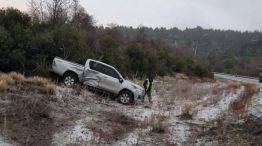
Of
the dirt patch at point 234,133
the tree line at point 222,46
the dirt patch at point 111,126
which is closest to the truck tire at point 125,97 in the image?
the dirt patch at point 111,126

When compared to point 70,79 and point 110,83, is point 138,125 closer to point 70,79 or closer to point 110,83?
point 110,83

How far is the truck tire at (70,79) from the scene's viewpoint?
21.0 metres

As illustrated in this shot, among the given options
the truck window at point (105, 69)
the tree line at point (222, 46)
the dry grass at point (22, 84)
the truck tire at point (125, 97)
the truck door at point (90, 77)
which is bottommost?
the truck tire at point (125, 97)

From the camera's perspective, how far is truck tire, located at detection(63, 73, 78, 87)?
21.0 metres

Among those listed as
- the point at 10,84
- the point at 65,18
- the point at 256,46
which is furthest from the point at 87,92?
the point at 256,46

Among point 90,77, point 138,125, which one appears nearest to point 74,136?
point 138,125

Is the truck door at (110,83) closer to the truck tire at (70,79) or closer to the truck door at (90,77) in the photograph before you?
the truck door at (90,77)

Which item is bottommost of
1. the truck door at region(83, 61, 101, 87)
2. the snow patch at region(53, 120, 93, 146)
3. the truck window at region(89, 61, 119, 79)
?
the snow patch at region(53, 120, 93, 146)

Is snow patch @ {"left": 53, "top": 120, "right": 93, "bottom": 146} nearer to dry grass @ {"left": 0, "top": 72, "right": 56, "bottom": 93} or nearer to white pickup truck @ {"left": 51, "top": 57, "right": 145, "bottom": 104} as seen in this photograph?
dry grass @ {"left": 0, "top": 72, "right": 56, "bottom": 93}

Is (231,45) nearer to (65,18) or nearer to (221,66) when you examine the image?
(221,66)

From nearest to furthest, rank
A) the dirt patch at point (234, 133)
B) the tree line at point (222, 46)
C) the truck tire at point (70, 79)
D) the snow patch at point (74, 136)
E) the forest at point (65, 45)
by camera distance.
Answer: the snow patch at point (74, 136) → the dirt patch at point (234, 133) → the truck tire at point (70, 79) → the forest at point (65, 45) → the tree line at point (222, 46)

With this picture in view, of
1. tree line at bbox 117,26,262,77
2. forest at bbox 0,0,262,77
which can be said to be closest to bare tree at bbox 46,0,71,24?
forest at bbox 0,0,262,77

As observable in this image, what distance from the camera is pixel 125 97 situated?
21.0 m

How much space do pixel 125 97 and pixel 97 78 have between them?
1619 mm
